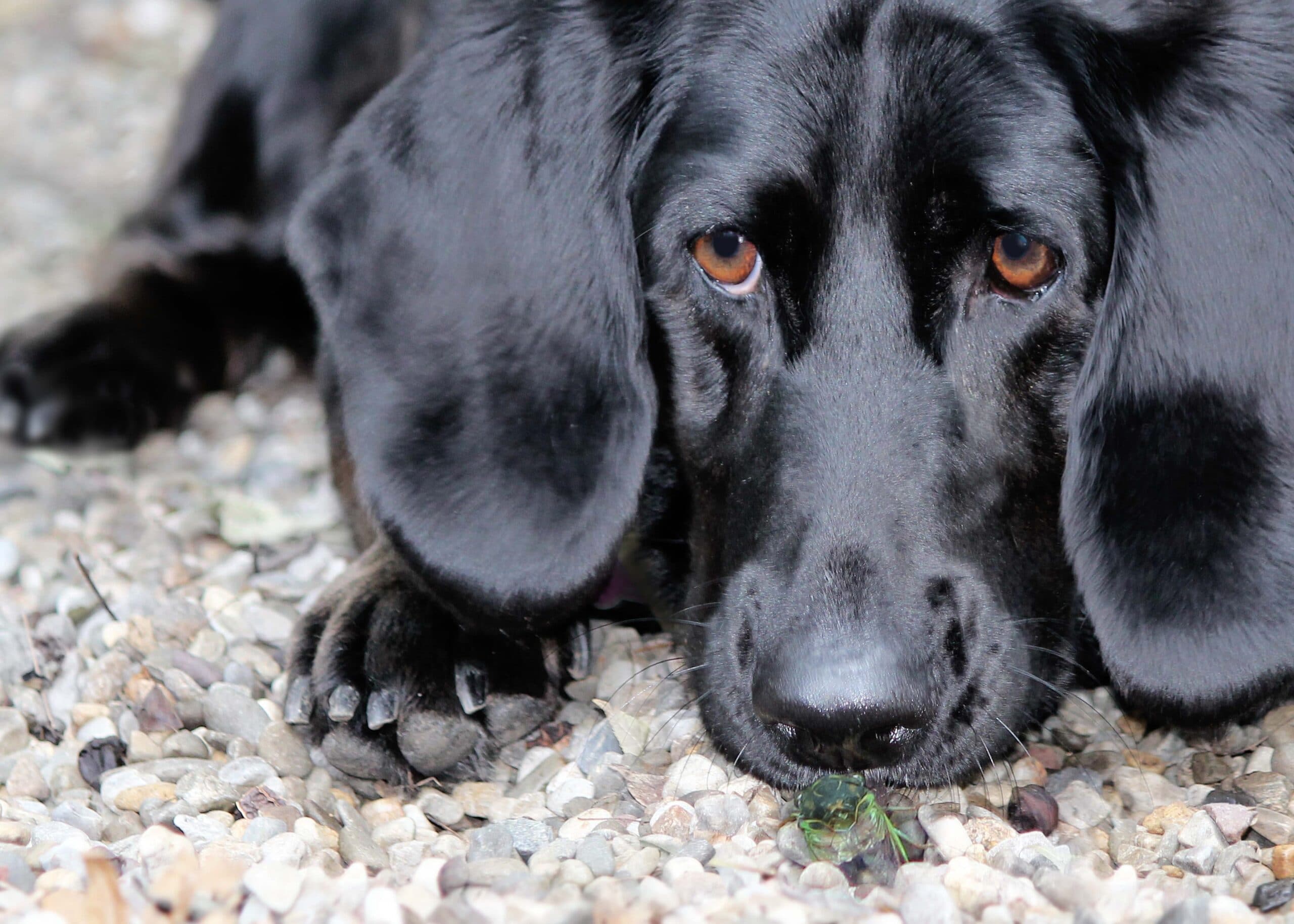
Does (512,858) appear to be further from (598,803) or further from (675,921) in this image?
(675,921)

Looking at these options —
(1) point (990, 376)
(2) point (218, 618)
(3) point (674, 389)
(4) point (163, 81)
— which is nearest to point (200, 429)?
(2) point (218, 618)

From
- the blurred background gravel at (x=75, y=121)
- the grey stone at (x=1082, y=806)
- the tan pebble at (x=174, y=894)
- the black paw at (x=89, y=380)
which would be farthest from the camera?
the blurred background gravel at (x=75, y=121)

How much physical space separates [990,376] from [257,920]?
48.5 inches

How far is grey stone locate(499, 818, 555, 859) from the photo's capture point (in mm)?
2096

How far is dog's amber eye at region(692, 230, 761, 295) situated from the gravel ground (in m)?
0.63

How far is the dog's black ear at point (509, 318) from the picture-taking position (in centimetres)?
237

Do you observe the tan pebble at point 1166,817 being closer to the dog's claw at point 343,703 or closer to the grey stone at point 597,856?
the grey stone at point 597,856

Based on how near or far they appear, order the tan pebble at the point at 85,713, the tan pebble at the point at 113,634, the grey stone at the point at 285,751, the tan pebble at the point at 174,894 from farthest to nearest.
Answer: the tan pebble at the point at 113,634 < the tan pebble at the point at 85,713 < the grey stone at the point at 285,751 < the tan pebble at the point at 174,894

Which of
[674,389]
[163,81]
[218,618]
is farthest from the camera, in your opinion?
[163,81]

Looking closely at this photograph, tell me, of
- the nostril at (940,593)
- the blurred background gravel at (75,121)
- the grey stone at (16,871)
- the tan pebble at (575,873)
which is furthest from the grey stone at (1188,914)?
the blurred background gravel at (75,121)

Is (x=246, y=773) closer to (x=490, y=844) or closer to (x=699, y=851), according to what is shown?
(x=490, y=844)

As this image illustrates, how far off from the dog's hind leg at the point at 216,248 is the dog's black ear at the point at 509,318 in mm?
916

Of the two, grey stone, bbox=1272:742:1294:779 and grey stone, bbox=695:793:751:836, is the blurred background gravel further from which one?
grey stone, bbox=1272:742:1294:779

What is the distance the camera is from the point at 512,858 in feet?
6.63
